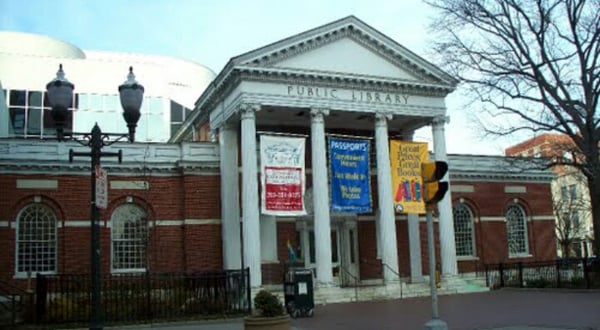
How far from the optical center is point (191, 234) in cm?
3000

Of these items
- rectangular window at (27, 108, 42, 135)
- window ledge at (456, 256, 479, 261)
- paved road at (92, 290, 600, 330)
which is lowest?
paved road at (92, 290, 600, 330)

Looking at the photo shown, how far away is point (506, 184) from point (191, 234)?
1891 cm

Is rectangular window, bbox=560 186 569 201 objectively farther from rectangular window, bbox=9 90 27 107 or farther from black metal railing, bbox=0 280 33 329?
black metal railing, bbox=0 280 33 329

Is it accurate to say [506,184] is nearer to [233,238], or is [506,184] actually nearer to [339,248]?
[339,248]

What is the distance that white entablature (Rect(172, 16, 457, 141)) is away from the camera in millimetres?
27531

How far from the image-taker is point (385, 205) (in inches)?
1141

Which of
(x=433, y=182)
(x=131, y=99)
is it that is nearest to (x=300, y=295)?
(x=433, y=182)

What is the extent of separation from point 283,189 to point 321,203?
6.00 ft

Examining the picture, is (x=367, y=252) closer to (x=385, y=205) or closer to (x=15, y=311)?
(x=385, y=205)

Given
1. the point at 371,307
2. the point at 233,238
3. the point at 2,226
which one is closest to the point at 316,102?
the point at 233,238

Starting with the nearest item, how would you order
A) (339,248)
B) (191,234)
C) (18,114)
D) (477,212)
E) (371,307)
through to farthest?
(371,307) < (191,234) < (339,248) < (477,212) < (18,114)

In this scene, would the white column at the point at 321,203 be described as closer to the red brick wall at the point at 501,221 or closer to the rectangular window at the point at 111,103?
the red brick wall at the point at 501,221

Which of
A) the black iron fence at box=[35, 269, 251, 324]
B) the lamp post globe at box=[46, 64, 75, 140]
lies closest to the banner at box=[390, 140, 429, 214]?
the black iron fence at box=[35, 269, 251, 324]

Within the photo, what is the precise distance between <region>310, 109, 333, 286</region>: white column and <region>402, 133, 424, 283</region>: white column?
6139 mm
